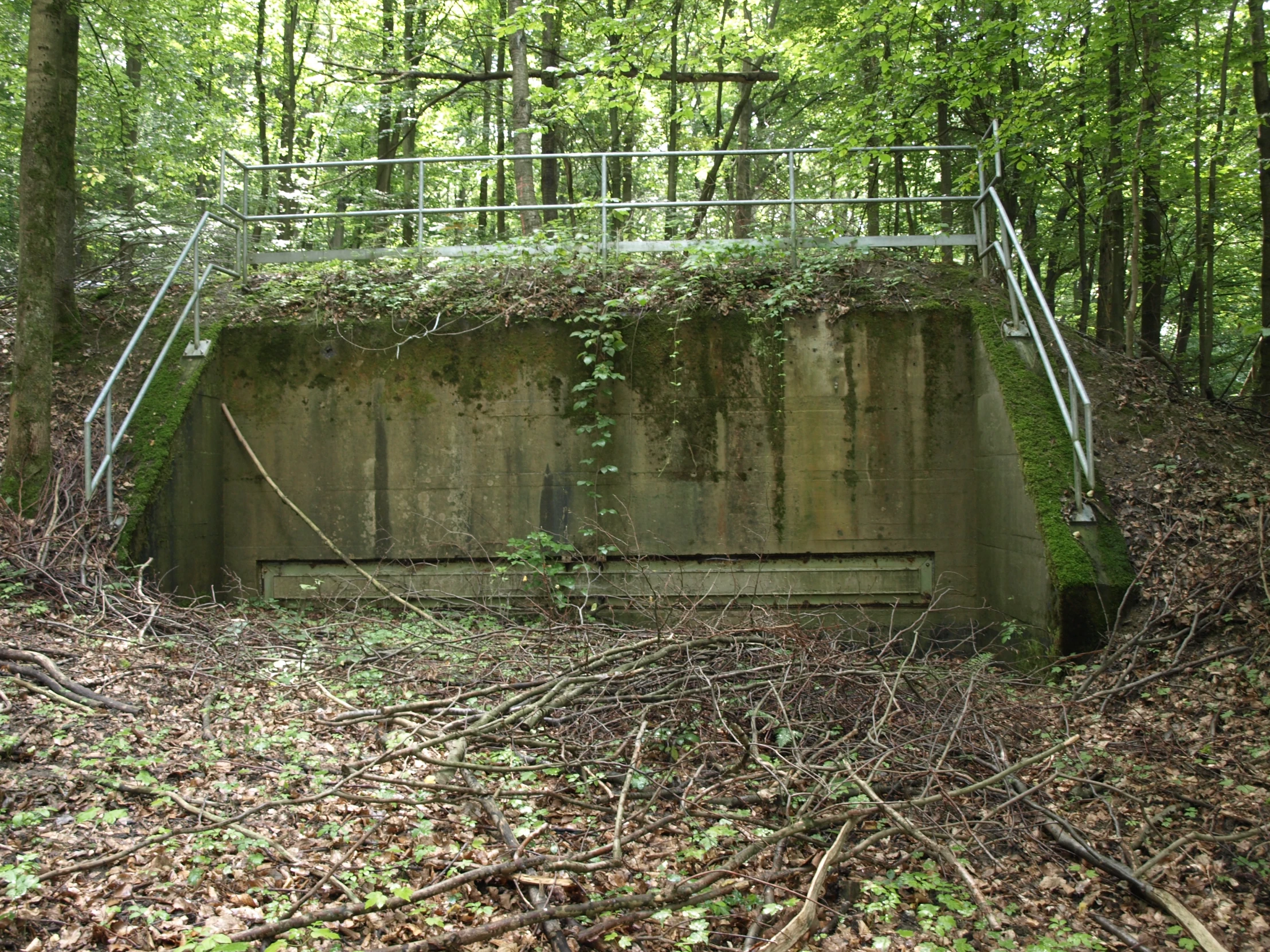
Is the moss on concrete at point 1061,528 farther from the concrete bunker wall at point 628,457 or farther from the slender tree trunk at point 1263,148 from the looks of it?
the slender tree trunk at point 1263,148

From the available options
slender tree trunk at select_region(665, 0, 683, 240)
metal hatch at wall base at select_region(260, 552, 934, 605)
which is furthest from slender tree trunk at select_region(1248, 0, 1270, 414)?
slender tree trunk at select_region(665, 0, 683, 240)

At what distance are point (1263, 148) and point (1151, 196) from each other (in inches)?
104

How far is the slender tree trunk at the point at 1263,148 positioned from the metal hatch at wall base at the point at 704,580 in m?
3.93

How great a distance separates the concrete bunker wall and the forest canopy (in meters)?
2.37

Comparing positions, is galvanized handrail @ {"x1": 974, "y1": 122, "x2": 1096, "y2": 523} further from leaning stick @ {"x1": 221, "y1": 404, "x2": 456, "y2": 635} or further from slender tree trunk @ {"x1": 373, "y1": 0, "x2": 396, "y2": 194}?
slender tree trunk @ {"x1": 373, "y1": 0, "x2": 396, "y2": 194}

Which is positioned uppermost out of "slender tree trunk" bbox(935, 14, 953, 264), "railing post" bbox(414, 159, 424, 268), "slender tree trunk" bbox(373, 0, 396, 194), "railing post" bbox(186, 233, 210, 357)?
"slender tree trunk" bbox(373, 0, 396, 194)

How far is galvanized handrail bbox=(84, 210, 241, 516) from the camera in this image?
6672 mm

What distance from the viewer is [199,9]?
13.3 metres

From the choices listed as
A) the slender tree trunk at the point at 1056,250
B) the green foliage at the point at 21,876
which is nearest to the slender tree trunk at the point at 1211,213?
the slender tree trunk at the point at 1056,250

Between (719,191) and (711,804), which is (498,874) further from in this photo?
(719,191)

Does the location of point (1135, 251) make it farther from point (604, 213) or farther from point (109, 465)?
point (109, 465)

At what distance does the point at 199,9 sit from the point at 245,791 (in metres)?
14.1

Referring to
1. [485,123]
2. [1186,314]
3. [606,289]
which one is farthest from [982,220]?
[485,123]

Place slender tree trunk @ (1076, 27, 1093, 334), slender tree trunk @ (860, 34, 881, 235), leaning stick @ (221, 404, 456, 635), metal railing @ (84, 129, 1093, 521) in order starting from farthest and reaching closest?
slender tree trunk @ (860, 34, 881, 235), slender tree trunk @ (1076, 27, 1093, 334), leaning stick @ (221, 404, 456, 635), metal railing @ (84, 129, 1093, 521)
